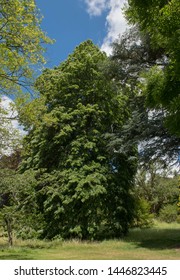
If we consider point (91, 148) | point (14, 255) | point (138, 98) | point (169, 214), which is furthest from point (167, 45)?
point (169, 214)

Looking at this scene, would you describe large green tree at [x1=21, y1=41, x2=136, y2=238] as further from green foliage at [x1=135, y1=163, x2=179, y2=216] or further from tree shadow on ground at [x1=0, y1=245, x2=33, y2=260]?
green foliage at [x1=135, y1=163, x2=179, y2=216]

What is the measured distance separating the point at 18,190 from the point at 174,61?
460 inches

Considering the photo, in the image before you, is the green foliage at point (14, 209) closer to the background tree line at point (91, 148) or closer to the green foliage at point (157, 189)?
the background tree line at point (91, 148)

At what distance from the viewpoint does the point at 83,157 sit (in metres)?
21.5

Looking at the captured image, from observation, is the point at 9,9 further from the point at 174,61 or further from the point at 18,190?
the point at 18,190

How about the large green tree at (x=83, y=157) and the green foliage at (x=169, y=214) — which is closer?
the large green tree at (x=83, y=157)

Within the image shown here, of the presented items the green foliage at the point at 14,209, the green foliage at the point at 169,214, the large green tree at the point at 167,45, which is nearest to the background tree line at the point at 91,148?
the green foliage at the point at 14,209

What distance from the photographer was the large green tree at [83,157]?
20.5m

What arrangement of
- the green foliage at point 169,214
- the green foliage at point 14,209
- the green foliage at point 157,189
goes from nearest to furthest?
the green foliage at point 14,209, the green foliage at point 169,214, the green foliage at point 157,189

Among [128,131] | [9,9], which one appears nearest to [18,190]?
[128,131]

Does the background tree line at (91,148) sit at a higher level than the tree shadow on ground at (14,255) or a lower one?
higher

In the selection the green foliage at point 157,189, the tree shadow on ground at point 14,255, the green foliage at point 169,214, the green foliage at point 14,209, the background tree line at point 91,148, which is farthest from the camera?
the green foliage at point 157,189

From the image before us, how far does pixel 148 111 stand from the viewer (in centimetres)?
1898

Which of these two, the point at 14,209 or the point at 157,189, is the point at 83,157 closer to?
the point at 14,209
